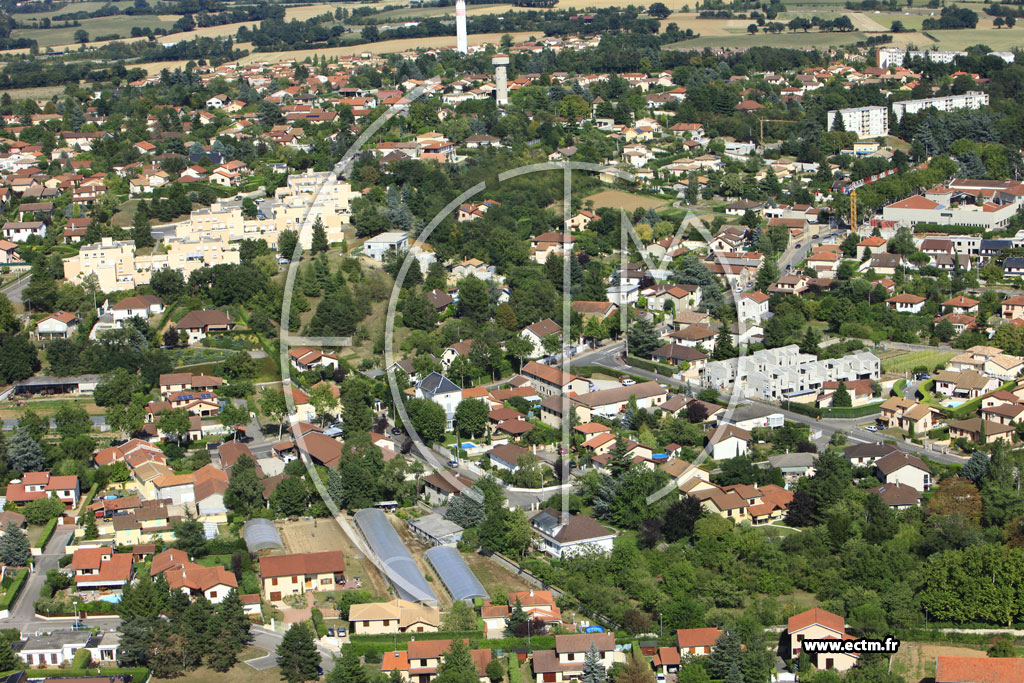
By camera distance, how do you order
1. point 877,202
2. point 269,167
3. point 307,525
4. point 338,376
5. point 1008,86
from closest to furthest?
point 307,525
point 338,376
point 877,202
point 269,167
point 1008,86

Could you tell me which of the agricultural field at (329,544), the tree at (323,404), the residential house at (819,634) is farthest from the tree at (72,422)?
the residential house at (819,634)

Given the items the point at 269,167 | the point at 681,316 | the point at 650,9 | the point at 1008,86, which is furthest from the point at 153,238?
the point at 650,9

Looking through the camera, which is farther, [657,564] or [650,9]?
[650,9]

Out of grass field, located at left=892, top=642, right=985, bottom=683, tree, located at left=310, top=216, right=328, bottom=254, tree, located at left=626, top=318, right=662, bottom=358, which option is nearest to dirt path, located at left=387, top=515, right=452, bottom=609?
grass field, located at left=892, top=642, right=985, bottom=683

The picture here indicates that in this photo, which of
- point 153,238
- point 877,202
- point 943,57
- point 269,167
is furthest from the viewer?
point 943,57

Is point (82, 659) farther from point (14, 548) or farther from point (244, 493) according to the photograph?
point (244, 493)

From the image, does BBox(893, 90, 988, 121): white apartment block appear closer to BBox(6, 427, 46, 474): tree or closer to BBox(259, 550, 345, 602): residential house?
BBox(6, 427, 46, 474): tree

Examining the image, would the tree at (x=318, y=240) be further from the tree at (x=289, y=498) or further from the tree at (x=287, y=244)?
the tree at (x=289, y=498)

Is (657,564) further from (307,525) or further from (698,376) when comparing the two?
(698,376)
